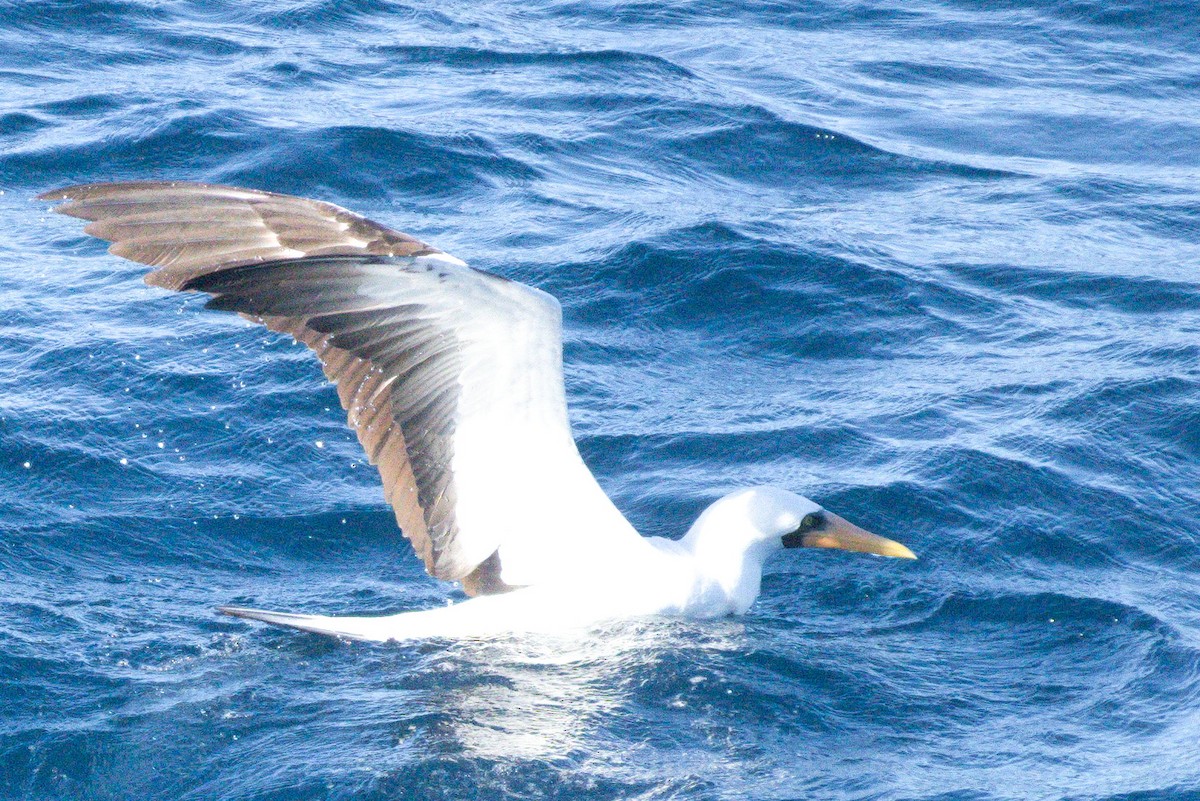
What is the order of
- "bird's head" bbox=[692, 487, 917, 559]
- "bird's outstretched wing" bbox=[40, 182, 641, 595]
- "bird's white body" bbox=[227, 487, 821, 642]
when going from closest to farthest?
1. "bird's outstretched wing" bbox=[40, 182, 641, 595]
2. "bird's white body" bbox=[227, 487, 821, 642]
3. "bird's head" bbox=[692, 487, 917, 559]

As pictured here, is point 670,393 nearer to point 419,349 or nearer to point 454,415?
point 454,415

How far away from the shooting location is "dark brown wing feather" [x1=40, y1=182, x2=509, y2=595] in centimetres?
567

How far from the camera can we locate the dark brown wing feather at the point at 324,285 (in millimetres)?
5672

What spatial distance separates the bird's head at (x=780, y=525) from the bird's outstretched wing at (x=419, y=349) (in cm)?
46

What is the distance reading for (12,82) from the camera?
11.8 meters

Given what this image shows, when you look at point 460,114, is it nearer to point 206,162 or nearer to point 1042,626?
point 206,162

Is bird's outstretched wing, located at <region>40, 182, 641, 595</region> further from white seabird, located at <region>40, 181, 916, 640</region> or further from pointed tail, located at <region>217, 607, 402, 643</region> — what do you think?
pointed tail, located at <region>217, 607, 402, 643</region>

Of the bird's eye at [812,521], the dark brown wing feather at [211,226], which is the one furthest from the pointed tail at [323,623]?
the bird's eye at [812,521]

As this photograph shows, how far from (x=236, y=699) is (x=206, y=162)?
550cm

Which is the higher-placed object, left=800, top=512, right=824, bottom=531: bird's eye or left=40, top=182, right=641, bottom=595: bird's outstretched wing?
left=40, top=182, right=641, bottom=595: bird's outstretched wing

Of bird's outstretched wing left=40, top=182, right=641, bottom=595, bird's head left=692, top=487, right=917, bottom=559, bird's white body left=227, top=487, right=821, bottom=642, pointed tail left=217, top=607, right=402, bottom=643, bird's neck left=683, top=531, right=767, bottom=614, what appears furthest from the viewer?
bird's head left=692, top=487, right=917, bottom=559

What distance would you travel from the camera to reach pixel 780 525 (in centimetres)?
679

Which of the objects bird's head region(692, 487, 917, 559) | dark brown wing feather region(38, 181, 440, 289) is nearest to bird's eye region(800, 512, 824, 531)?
bird's head region(692, 487, 917, 559)

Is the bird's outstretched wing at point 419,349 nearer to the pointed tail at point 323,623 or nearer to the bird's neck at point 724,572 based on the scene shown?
the bird's neck at point 724,572
